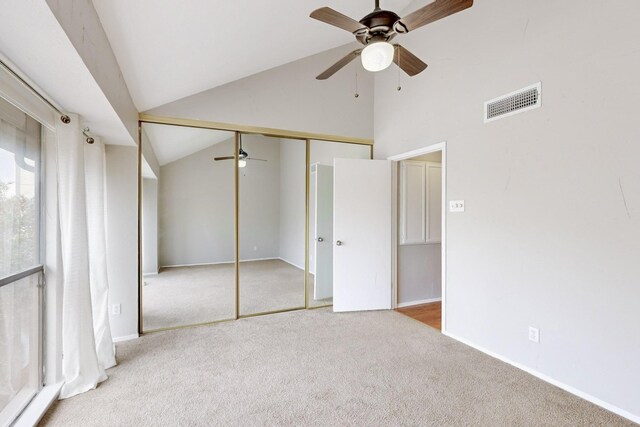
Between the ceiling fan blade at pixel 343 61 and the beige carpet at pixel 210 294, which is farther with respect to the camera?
the beige carpet at pixel 210 294

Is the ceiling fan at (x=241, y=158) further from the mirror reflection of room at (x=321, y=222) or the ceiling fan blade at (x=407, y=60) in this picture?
the ceiling fan blade at (x=407, y=60)

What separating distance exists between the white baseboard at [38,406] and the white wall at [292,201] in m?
2.58

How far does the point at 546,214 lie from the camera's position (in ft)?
7.91

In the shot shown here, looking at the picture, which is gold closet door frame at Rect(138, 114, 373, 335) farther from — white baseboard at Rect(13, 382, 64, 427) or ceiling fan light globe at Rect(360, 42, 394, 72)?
ceiling fan light globe at Rect(360, 42, 394, 72)

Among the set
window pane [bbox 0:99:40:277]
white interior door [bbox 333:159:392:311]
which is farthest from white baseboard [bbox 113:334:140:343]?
white interior door [bbox 333:159:392:311]

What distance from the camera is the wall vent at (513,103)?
2467 millimetres

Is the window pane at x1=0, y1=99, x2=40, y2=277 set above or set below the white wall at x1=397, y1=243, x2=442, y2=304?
above

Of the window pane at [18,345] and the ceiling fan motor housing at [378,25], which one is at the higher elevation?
the ceiling fan motor housing at [378,25]

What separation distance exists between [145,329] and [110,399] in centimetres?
130

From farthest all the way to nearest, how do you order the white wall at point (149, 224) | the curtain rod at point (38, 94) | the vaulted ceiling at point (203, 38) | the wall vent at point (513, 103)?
the white wall at point (149, 224) → the wall vent at point (513, 103) → the vaulted ceiling at point (203, 38) → the curtain rod at point (38, 94)

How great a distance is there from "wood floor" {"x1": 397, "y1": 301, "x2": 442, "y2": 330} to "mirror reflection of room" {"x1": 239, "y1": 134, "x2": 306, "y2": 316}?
4.77 feet

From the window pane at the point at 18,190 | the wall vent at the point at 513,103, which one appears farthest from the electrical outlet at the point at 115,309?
the wall vent at the point at 513,103

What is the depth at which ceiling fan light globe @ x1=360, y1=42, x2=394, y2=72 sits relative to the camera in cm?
186

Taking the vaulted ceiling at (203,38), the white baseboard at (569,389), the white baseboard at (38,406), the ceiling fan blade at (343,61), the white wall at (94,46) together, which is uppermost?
the vaulted ceiling at (203,38)
